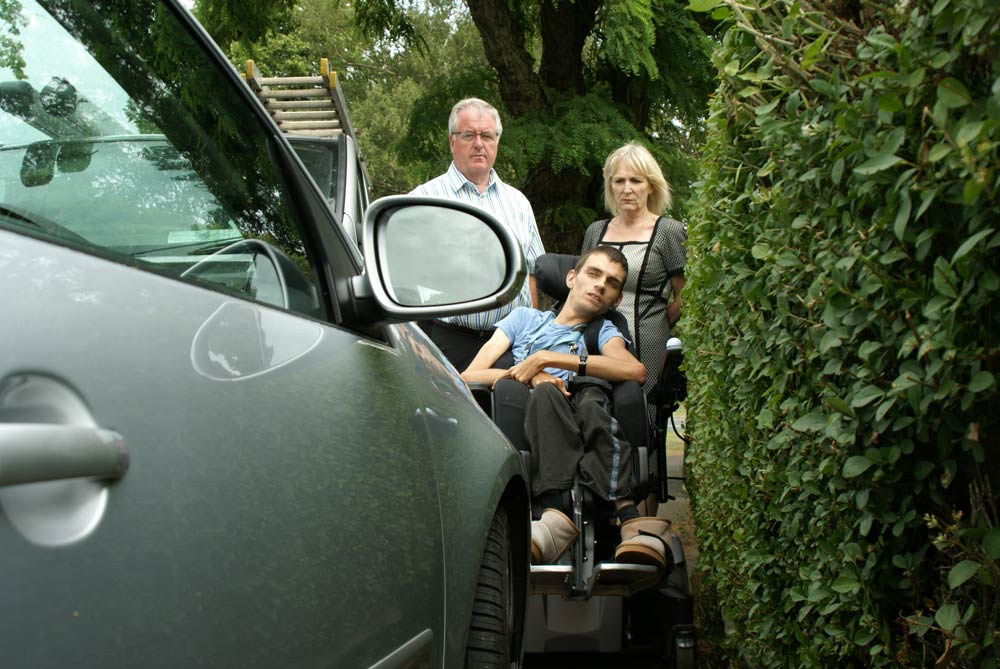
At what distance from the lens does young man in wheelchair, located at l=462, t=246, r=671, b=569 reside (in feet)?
14.3

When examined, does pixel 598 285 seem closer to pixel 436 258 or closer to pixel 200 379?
pixel 436 258

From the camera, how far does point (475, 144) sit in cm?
624

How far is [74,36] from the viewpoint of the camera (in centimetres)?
137

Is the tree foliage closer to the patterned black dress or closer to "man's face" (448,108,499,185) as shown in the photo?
"man's face" (448,108,499,185)

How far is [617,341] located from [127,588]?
4.38m

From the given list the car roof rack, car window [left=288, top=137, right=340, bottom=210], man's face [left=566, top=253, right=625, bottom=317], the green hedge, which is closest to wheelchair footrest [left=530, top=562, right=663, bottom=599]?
the green hedge

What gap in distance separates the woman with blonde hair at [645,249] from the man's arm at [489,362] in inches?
33.2

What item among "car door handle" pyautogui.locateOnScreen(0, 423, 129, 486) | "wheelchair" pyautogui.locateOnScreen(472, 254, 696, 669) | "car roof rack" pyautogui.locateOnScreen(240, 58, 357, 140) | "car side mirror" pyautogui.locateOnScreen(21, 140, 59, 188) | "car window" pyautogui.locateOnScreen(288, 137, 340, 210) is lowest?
"wheelchair" pyautogui.locateOnScreen(472, 254, 696, 669)

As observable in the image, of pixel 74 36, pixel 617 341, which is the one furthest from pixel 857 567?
pixel 617 341

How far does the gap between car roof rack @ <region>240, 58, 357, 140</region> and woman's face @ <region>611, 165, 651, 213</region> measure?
13.5 ft

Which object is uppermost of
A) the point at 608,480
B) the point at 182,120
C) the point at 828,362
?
the point at 182,120

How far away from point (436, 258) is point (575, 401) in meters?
2.80

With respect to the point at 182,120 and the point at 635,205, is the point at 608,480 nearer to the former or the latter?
the point at 635,205

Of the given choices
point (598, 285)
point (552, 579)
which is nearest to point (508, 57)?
point (598, 285)
